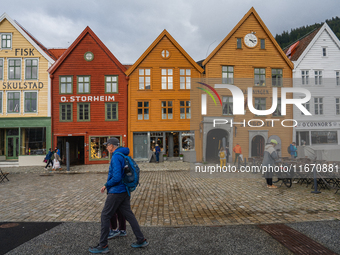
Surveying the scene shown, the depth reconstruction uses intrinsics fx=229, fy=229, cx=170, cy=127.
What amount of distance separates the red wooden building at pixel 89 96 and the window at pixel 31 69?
1.52 metres

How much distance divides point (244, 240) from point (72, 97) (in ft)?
67.5

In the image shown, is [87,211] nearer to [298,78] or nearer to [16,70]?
[16,70]

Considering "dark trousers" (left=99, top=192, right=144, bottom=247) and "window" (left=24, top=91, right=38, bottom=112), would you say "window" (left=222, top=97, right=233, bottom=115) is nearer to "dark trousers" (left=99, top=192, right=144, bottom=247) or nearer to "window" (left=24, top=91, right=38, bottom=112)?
"window" (left=24, top=91, right=38, bottom=112)

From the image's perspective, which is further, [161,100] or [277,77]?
[277,77]

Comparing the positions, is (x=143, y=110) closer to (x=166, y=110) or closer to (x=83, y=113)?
(x=166, y=110)

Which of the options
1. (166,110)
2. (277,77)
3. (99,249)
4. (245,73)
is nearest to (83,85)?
(166,110)

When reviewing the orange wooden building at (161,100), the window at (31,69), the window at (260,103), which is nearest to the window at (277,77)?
the window at (260,103)

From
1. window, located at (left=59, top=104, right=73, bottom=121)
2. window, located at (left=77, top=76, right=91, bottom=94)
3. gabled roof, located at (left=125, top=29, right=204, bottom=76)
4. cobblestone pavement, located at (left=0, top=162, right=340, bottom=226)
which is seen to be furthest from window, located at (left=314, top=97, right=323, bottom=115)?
window, located at (left=59, top=104, right=73, bottom=121)

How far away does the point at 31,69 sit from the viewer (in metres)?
21.4

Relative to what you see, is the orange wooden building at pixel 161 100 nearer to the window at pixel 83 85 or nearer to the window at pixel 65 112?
the window at pixel 83 85

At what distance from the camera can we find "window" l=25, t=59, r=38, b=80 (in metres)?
21.4

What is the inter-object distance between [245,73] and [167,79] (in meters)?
7.58

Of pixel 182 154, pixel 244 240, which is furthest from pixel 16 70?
pixel 244 240

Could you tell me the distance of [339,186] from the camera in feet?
28.3
